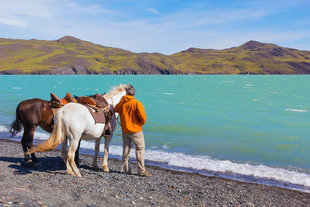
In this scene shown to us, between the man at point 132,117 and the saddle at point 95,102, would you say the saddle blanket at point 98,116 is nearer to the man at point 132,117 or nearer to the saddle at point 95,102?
the saddle at point 95,102

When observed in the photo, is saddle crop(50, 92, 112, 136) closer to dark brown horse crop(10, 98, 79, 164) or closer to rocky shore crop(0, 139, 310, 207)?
dark brown horse crop(10, 98, 79, 164)

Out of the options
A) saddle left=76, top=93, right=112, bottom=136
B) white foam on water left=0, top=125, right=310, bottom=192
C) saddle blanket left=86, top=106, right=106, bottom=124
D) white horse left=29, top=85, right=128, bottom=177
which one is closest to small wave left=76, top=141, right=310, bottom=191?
white foam on water left=0, top=125, right=310, bottom=192

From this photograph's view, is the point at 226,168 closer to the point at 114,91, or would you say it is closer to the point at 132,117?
the point at 132,117

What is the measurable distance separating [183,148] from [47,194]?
938cm

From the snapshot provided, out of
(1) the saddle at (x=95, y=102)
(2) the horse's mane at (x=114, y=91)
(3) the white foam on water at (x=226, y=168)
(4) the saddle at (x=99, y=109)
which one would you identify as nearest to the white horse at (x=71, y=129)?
(4) the saddle at (x=99, y=109)

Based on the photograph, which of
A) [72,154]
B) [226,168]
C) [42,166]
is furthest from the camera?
[226,168]

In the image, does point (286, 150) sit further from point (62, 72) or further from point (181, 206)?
point (62, 72)

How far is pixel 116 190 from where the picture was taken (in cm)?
665

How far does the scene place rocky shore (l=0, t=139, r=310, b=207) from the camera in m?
5.77

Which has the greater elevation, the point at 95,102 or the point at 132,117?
the point at 95,102

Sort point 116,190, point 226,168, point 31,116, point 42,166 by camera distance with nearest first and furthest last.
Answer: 1. point 116,190
2. point 31,116
3. point 42,166
4. point 226,168

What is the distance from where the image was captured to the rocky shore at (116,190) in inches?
227

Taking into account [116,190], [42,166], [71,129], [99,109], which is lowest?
[42,166]

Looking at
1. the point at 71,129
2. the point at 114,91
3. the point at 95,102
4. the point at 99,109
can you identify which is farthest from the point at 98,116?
the point at 114,91
